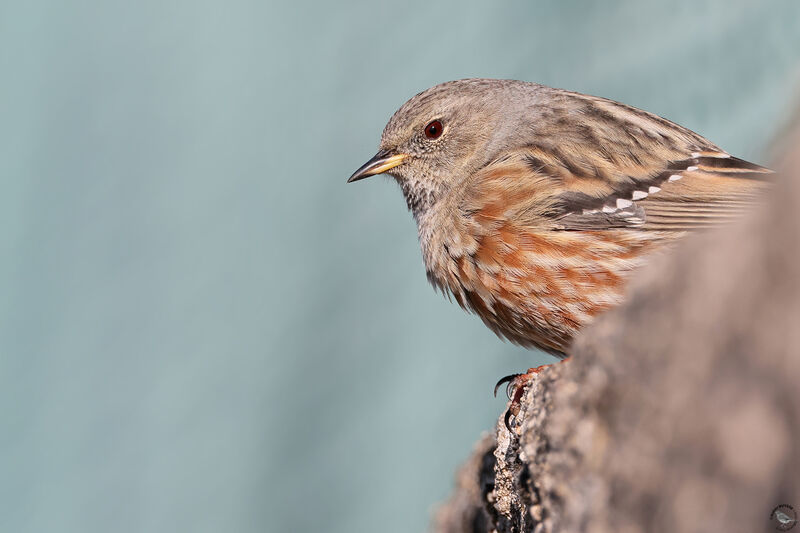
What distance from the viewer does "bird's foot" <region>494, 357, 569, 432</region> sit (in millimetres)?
2711

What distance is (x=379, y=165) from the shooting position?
4.77 meters

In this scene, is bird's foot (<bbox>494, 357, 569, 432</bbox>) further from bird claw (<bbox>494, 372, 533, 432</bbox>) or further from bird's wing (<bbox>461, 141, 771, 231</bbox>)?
bird's wing (<bbox>461, 141, 771, 231</bbox>)

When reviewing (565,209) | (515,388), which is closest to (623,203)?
(565,209)

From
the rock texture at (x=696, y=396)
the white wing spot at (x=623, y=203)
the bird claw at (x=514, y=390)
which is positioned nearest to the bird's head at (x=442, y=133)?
the white wing spot at (x=623, y=203)

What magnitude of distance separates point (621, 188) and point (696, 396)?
240 cm

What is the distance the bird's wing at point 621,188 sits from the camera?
3.56m

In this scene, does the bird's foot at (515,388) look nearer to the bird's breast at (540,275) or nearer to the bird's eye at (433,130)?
the bird's breast at (540,275)

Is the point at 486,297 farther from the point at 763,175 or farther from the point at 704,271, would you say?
the point at 704,271

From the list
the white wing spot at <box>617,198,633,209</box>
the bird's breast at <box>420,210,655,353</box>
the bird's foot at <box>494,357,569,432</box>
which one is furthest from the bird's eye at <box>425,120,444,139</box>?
the bird's foot at <box>494,357,569,432</box>

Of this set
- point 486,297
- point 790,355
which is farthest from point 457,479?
point 790,355

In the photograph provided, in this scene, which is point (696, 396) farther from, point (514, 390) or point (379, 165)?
point (379, 165)

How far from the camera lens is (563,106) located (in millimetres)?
4289

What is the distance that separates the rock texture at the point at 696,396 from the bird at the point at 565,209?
1.14m

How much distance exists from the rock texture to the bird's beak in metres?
2.85
